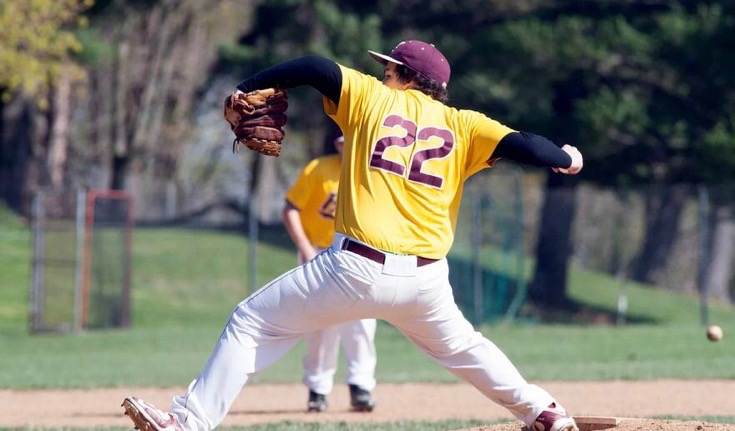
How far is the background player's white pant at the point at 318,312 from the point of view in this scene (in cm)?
541

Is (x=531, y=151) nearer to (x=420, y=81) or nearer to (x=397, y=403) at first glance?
(x=420, y=81)

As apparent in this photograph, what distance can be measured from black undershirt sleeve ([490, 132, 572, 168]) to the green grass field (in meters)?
2.51

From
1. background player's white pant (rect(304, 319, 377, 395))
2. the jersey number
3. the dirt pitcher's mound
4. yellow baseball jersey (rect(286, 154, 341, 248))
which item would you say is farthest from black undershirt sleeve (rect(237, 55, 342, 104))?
background player's white pant (rect(304, 319, 377, 395))

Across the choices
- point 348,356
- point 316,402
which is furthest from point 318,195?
point 316,402

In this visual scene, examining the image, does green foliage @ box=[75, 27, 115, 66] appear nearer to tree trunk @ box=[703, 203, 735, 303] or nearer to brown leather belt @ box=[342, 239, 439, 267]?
tree trunk @ box=[703, 203, 735, 303]

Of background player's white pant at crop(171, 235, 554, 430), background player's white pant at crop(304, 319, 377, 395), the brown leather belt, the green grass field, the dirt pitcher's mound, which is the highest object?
the brown leather belt

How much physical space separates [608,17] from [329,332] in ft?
58.8

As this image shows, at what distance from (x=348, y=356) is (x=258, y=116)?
373 centimetres

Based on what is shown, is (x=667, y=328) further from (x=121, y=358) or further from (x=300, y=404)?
(x=300, y=404)

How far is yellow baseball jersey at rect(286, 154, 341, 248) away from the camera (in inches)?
355

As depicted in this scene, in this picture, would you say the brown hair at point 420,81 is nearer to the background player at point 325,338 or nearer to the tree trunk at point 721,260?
the background player at point 325,338

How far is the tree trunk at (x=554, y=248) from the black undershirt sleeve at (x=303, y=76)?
19171 millimetres

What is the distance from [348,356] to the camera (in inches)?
355

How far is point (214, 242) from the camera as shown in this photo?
27.5 m
